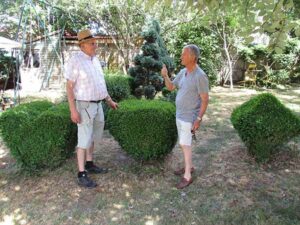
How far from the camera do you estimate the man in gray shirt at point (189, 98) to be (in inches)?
139

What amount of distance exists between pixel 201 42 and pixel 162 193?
981cm

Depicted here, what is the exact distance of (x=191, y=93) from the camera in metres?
3.58

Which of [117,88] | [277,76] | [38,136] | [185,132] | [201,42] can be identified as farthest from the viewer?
[277,76]

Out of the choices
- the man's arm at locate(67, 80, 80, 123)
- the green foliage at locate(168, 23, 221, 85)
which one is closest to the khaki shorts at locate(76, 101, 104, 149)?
the man's arm at locate(67, 80, 80, 123)

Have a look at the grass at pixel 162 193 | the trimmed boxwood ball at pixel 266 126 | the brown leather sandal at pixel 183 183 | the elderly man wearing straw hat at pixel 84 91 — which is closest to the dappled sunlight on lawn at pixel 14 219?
the grass at pixel 162 193

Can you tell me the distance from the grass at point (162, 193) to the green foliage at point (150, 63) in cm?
299

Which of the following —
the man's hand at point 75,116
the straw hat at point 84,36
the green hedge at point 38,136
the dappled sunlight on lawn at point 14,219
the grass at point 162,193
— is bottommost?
the dappled sunlight on lawn at point 14,219

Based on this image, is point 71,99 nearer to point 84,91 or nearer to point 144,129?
point 84,91

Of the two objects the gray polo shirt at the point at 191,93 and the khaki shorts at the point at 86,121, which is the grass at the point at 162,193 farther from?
the gray polo shirt at the point at 191,93

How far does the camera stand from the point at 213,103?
372 inches

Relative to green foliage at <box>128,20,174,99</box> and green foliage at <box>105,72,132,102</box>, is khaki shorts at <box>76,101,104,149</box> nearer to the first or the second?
green foliage at <box>105,72,132,102</box>

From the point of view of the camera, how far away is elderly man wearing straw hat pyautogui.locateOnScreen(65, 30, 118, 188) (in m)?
3.55

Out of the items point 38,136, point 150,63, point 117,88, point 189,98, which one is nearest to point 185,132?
point 189,98

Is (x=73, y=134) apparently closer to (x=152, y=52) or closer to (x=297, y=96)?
(x=152, y=52)
